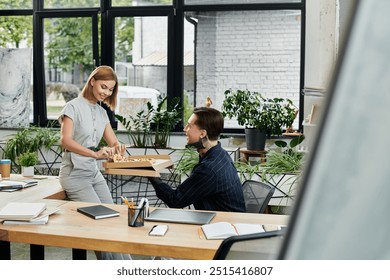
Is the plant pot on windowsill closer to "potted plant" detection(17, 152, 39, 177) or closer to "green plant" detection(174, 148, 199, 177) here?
"green plant" detection(174, 148, 199, 177)

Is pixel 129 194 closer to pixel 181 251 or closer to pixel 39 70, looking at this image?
pixel 39 70

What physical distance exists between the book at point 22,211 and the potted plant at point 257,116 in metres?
3.52

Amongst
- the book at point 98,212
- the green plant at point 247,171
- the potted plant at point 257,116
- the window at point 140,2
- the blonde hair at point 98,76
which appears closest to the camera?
the book at point 98,212

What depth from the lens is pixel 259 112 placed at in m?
6.27

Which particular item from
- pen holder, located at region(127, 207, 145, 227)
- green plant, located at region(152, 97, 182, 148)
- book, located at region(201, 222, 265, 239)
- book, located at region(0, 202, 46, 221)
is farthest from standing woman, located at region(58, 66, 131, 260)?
green plant, located at region(152, 97, 182, 148)

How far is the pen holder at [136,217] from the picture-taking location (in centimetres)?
278

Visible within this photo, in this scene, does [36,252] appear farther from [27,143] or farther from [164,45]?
[164,45]

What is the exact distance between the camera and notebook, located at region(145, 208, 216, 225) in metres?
2.87

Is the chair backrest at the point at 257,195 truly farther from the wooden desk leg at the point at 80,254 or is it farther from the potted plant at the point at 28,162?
the potted plant at the point at 28,162

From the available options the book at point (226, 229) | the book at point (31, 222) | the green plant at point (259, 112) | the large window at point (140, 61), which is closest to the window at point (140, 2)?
the large window at point (140, 61)

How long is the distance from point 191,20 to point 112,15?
1.11 meters

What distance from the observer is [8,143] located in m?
7.03

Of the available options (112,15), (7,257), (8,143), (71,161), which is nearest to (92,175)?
(71,161)

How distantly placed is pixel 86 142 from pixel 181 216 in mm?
1279
